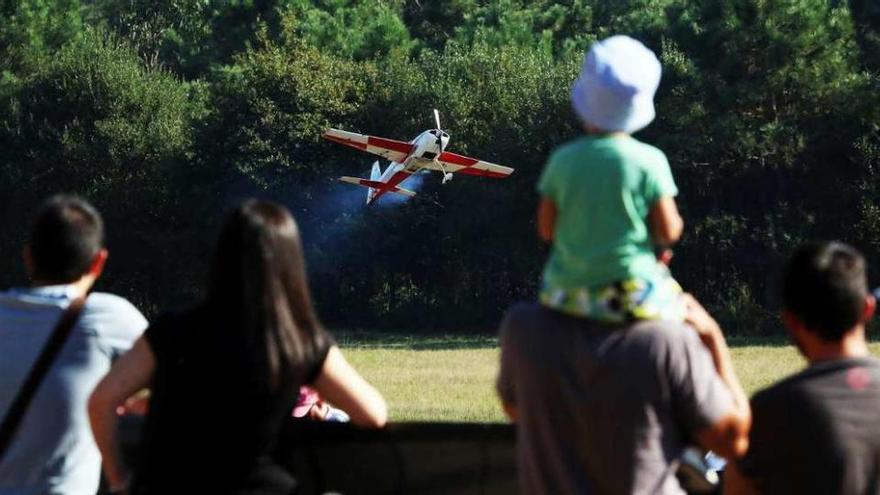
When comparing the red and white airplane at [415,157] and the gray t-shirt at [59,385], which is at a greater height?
the gray t-shirt at [59,385]

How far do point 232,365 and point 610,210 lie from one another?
75 cm

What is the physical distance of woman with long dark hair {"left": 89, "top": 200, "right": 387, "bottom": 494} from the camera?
2744 millimetres

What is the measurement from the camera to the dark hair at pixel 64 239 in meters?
3.08

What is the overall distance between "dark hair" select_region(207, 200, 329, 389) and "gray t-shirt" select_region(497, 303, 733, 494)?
1.32ft

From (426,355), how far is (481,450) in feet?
70.9

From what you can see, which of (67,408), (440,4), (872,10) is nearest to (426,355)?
(872,10)

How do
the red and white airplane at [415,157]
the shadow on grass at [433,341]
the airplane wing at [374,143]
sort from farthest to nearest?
the airplane wing at [374,143], the red and white airplane at [415,157], the shadow on grass at [433,341]

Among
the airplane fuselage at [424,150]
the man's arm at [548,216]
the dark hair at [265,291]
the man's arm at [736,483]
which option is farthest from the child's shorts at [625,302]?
the airplane fuselage at [424,150]

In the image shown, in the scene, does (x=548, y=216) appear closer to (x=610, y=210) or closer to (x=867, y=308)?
(x=610, y=210)

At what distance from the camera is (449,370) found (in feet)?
67.9

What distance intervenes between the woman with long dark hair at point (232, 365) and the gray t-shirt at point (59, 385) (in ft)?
1.05

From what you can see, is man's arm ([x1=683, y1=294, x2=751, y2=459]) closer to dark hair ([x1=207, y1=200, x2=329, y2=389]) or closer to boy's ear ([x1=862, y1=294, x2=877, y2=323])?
boy's ear ([x1=862, y1=294, x2=877, y2=323])

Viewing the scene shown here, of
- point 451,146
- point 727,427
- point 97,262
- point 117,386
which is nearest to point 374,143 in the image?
point 451,146

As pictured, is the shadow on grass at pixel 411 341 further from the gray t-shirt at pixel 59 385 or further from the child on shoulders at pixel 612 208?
the child on shoulders at pixel 612 208
